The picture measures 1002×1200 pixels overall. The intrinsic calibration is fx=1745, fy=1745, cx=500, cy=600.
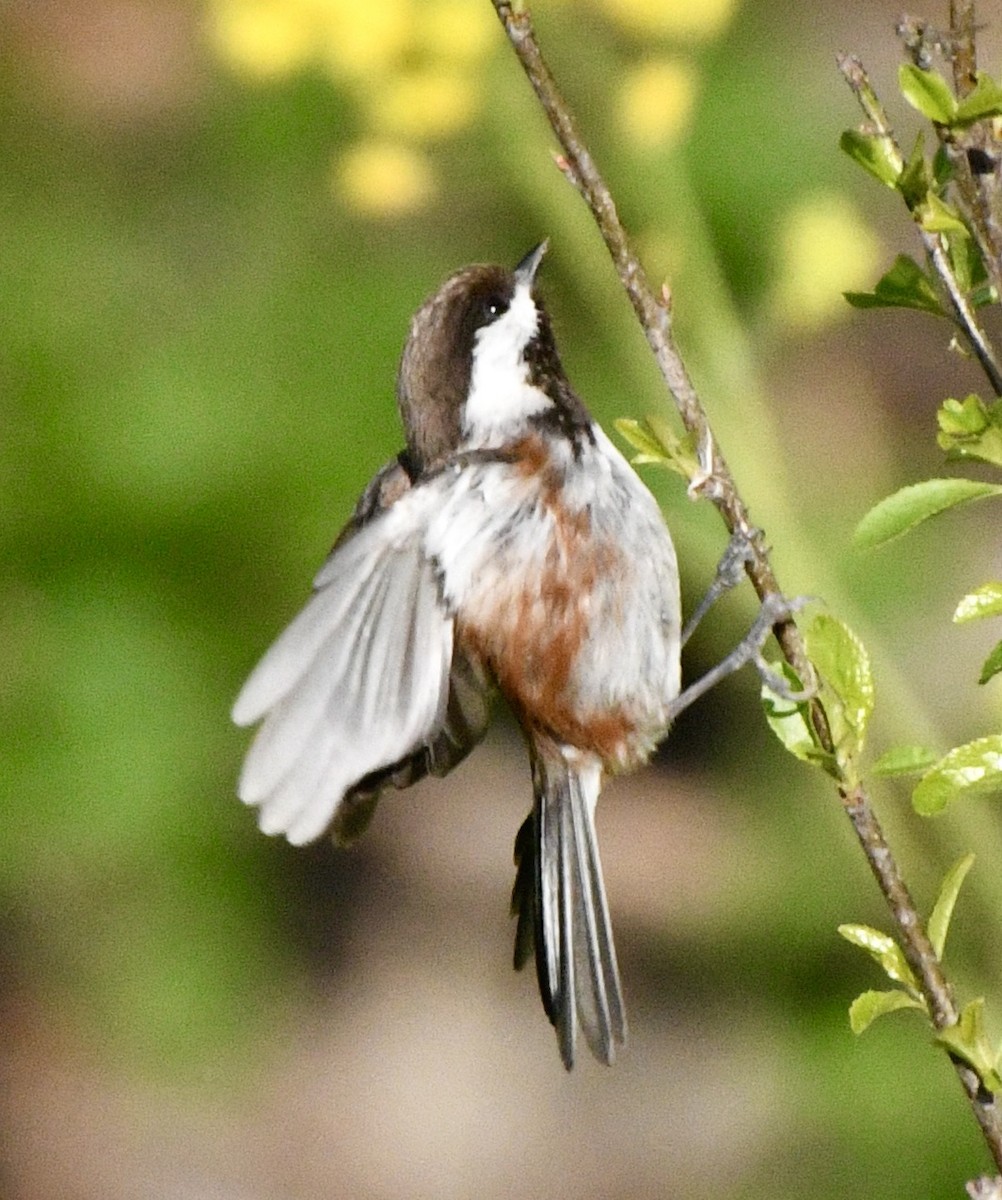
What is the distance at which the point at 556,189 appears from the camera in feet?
7.92

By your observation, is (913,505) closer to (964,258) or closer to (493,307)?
(964,258)

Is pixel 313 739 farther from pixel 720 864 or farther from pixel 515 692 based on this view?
pixel 720 864

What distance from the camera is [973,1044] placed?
1.27 metres

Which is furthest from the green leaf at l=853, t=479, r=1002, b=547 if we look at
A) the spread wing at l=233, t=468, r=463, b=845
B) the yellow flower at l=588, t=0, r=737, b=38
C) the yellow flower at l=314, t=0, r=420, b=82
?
the yellow flower at l=314, t=0, r=420, b=82

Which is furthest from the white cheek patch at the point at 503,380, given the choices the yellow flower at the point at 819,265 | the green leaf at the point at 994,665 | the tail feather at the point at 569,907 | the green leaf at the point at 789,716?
the green leaf at the point at 994,665

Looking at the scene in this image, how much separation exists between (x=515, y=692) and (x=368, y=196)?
2.23ft

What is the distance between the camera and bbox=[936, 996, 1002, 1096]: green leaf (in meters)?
1.26

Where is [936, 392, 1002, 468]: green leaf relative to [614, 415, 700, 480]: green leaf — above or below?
below

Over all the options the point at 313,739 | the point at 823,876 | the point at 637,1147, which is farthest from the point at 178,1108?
the point at 313,739

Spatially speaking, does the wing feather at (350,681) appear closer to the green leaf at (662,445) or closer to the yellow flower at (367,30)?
the green leaf at (662,445)

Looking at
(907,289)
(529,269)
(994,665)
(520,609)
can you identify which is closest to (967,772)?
(994,665)

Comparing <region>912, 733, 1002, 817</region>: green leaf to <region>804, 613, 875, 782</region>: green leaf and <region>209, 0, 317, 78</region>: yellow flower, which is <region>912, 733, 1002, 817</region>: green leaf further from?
<region>209, 0, 317, 78</region>: yellow flower

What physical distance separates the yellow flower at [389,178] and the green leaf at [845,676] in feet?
3.61

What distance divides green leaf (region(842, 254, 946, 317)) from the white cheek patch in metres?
0.93
